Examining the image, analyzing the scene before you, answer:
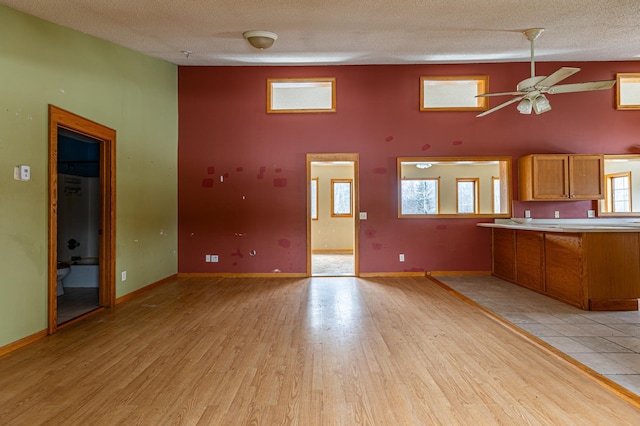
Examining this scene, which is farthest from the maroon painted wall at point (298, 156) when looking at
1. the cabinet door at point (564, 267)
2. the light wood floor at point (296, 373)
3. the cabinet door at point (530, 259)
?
the light wood floor at point (296, 373)

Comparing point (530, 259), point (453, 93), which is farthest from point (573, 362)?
point (453, 93)

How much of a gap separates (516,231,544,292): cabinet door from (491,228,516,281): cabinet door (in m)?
0.13

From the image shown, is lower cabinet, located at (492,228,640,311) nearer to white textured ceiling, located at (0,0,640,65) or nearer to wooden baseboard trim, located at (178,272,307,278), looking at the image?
white textured ceiling, located at (0,0,640,65)

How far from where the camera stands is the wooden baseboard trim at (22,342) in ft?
8.88

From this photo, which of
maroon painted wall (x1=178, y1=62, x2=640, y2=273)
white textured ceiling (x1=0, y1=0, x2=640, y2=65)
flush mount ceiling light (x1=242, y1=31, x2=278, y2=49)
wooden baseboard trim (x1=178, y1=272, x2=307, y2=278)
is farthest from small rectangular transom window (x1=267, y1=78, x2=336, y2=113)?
wooden baseboard trim (x1=178, y1=272, x2=307, y2=278)

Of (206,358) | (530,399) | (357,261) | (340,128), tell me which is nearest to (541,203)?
(357,261)

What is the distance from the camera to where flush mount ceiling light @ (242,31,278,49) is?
4254 millimetres

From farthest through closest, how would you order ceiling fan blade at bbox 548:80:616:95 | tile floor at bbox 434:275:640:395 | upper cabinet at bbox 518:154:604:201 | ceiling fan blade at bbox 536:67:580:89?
1. upper cabinet at bbox 518:154:604:201
2. ceiling fan blade at bbox 548:80:616:95
3. ceiling fan blade at bbox 536:67:580:89
4. tile floor at bbox 434:275:640:395

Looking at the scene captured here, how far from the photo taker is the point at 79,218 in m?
5.04

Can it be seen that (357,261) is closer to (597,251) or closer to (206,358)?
(597,251)

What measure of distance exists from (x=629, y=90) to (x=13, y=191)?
8.36m

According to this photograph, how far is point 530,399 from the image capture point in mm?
1989

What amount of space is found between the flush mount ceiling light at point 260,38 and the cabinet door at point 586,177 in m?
4.79

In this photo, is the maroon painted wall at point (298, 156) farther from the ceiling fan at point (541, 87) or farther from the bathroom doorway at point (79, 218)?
the ceiling fan at point (541, 87)
